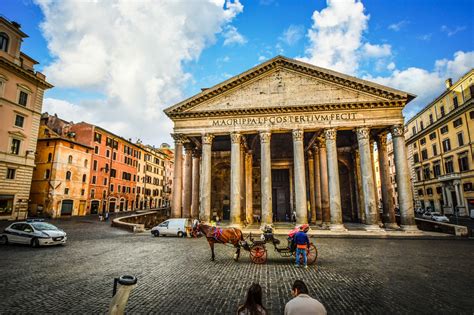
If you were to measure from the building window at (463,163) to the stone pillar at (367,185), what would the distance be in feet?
71.8

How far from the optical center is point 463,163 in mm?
31391

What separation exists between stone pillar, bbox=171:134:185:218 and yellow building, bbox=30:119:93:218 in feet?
→ 64.6

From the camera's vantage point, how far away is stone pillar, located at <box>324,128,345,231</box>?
18.1m

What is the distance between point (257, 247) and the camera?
9305 millimetres

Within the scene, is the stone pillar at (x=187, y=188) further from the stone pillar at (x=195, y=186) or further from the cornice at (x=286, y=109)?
the cornice at (x=286, y=109)

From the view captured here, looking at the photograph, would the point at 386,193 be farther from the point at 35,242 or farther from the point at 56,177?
the point at 56,177

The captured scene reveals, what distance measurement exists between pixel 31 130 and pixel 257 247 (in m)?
28.0

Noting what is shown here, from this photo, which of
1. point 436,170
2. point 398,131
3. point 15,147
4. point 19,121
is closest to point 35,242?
point 15,147

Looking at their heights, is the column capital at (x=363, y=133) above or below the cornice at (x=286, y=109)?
below

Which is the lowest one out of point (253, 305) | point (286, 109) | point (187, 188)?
point (253, 305)

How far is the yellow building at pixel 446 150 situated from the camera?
3036 cm

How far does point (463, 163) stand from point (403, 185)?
21.2m

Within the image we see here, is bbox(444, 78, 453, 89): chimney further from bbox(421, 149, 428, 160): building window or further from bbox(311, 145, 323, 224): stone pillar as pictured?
bbox(311, 145, 323, 224): stone pillar

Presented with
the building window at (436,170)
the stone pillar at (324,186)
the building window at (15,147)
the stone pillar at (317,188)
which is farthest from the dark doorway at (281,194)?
the building window at (15,147)
